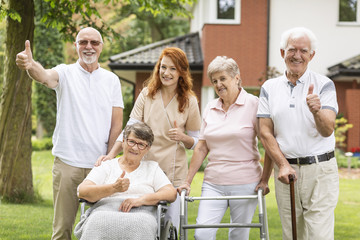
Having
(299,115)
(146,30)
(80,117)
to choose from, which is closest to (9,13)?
(80,117)

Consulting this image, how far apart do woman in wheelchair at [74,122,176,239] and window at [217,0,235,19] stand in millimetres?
11591

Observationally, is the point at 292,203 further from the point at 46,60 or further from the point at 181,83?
the point at 46,60

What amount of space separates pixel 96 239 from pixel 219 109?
4.35ft

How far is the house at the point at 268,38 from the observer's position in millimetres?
15242

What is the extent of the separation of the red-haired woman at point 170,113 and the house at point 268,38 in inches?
420

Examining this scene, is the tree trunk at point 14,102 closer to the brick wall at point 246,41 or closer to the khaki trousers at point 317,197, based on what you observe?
the khaki trousers at point 317,197

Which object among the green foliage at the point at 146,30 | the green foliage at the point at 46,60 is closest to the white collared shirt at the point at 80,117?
the green foliage at the point at 46,60

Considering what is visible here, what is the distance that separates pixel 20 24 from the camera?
26.6ft

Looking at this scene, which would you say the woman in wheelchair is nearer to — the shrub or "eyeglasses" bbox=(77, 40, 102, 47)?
"eyeglasses" bbox=(77, 40, 102, 47)

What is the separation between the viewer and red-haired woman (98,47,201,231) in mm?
4367

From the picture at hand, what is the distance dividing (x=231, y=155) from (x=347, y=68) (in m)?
11.2

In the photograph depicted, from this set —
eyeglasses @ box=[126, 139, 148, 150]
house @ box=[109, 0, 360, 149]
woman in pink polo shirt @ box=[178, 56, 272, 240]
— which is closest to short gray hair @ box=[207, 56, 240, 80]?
woman in pink polo shirt @ box=[178, 56, 272, 240]

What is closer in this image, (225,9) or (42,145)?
(225,9)

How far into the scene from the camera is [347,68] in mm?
14461
